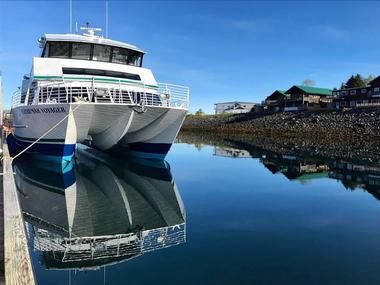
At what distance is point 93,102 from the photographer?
591 inches

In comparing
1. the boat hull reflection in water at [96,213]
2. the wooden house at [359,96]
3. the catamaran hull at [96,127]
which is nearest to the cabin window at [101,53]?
the catamaran hull at [96,127]

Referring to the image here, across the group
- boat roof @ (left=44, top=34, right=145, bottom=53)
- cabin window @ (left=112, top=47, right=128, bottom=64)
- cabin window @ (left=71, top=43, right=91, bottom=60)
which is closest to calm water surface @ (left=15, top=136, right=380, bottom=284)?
cabin window @ (left=71, top=43, right=91, bottom=60)

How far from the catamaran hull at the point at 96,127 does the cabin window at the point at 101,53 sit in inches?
157

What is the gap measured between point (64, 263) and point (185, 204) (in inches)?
205

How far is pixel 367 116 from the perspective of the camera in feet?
164

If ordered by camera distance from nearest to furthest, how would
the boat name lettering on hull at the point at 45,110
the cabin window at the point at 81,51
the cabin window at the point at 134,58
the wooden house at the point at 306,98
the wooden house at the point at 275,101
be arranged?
the boat name lettering on hull at the point at 45,110
the cabin window at the point at 81,51
the cabin window at the point at 134,58
the wooden house at the point at 306,98
the wooden house at the point at 275,101

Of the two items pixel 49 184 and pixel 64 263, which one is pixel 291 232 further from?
pixel 49 184

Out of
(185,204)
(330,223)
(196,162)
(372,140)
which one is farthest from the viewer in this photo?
(372,140)

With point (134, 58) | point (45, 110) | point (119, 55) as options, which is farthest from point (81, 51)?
point (45, 110)

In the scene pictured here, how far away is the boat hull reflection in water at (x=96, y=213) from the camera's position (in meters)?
7.14

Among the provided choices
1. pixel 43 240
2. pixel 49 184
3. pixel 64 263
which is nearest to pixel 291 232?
pixel 64 263

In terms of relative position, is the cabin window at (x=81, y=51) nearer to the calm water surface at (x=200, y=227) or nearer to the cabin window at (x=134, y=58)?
the cabin window at (x=134, y=58)

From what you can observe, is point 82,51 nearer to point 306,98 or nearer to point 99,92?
point 99,92

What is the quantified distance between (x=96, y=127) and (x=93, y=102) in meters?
2.19
